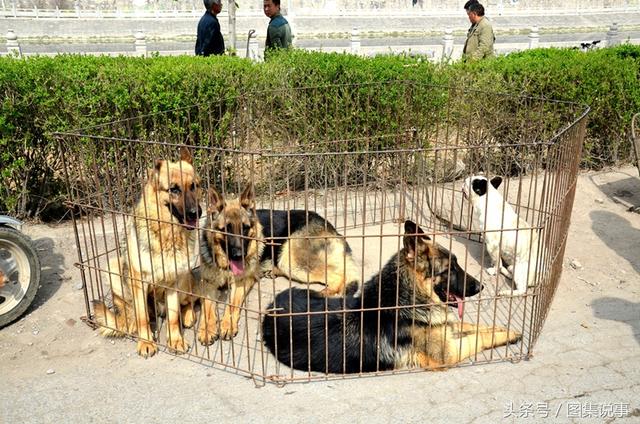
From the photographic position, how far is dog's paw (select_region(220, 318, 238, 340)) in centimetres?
550

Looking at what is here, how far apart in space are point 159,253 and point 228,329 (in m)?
0.98

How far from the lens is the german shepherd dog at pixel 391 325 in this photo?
4887 millimetres

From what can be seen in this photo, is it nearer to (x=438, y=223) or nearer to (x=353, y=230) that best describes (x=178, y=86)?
(x=353, y=230)

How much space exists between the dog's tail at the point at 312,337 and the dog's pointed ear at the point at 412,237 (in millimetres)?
675

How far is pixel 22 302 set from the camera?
580 cm

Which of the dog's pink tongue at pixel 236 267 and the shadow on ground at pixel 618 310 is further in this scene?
the shadow on ground at pixel 618 310

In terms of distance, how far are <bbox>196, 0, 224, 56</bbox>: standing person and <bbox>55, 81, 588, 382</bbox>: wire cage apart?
2.16m

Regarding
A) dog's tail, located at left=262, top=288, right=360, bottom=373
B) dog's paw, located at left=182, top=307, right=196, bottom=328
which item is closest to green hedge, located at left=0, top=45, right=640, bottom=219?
dog's paw, located at left=182, top=307, right=196, bottom=328

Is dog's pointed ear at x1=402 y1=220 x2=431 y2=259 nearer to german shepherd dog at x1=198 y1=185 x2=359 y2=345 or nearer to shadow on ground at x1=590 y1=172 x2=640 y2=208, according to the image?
german shepherd dog at x1=198 y1=185 x2=359 y2=345

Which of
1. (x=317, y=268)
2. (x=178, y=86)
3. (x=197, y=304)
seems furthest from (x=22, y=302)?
(x=178, y=86)

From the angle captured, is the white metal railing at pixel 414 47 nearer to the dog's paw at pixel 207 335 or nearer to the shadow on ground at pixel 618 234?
the shadow on ground at pixel 618 234

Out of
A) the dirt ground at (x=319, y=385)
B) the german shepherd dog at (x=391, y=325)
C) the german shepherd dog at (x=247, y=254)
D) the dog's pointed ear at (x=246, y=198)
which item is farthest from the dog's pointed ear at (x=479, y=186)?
the dog's pointed ear at (x=246, y=198)

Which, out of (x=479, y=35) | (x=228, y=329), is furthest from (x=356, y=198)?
(x=479, y=35)

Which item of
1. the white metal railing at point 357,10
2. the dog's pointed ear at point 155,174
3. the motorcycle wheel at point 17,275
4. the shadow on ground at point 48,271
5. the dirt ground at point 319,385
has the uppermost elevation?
the white metal railing at point 357,10
